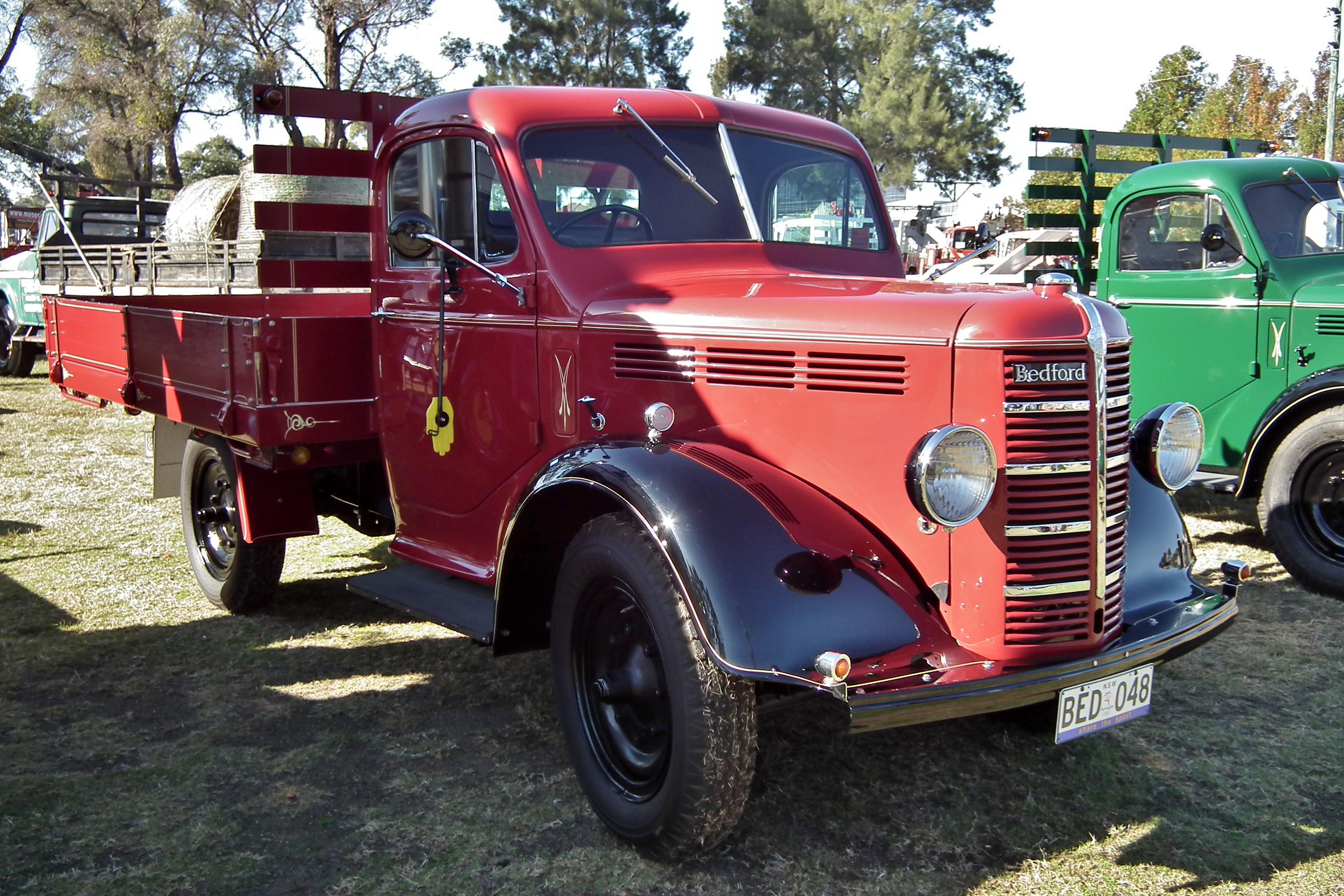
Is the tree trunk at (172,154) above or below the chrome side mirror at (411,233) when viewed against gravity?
above

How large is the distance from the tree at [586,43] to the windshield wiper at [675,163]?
3291 cm

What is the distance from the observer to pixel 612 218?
3.72 m

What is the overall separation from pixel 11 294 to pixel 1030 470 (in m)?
16.1

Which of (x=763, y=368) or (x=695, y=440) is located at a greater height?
(x=763, y=368)

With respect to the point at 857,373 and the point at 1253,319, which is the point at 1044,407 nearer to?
the point at 857,373

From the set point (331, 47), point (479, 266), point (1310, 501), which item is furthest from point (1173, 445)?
point (331, 47)

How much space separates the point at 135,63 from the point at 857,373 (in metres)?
34.1

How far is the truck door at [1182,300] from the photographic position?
6133 mm

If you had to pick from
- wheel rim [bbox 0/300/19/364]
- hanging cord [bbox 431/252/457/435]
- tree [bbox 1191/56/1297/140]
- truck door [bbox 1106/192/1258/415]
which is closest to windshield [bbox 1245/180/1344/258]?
truck door [bbox 1106/192/1258/415]

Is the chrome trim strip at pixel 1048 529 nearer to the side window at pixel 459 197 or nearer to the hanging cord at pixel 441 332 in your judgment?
the side window at pixel 459 197

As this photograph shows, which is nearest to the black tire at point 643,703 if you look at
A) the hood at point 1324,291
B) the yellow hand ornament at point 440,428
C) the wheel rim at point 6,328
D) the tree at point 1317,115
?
the yellow hand ornament at point 440,428

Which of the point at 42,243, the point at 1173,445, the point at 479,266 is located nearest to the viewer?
the point at 1173,445

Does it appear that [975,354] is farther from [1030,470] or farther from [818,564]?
[818,564]

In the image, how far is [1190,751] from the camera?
3.66 metres
